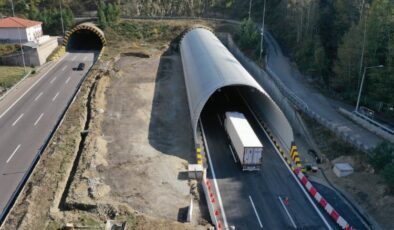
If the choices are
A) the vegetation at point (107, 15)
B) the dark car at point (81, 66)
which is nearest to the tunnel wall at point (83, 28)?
the vegetation at point (107, 15)

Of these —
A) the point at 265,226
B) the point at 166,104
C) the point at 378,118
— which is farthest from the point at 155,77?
the point at 265,226

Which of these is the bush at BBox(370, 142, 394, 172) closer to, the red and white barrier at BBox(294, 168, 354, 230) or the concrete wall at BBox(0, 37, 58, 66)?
the red and white barrier at BBox(294, 168, 354, 230)

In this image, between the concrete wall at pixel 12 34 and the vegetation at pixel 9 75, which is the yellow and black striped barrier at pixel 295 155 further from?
the concrete wall at pixel 12 34

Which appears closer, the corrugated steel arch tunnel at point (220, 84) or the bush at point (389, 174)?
the bush at point (389, 174)

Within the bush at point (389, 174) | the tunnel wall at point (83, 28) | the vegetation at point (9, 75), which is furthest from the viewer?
the tunnel wall at point (83, 28)

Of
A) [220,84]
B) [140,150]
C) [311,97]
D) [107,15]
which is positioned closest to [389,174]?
[220,84]

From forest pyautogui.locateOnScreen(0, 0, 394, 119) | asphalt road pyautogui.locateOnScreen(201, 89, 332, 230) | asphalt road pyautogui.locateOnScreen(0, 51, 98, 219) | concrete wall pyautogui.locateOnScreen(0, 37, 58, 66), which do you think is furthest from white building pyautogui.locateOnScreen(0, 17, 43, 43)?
asphalt road pyautogui.locateOnScreen(201, 89, 332, 230)
